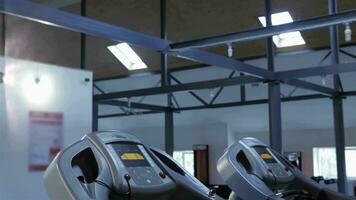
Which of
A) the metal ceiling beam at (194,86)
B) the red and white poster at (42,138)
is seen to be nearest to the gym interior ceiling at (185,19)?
the metal ceiling beam at (194,86)

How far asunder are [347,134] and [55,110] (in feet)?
28.0

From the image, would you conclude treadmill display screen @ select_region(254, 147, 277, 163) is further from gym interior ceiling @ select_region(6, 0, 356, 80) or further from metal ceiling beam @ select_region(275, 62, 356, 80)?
gym interior ceiling @ select_region(6, 0, 356, 80)

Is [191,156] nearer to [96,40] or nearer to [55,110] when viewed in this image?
[96,40]

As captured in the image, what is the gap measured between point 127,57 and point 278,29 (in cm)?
746

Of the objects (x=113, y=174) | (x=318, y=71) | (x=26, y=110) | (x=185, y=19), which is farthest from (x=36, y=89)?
(x=185, y=19)

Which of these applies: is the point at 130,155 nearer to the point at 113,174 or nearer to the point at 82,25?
the point at 113,174

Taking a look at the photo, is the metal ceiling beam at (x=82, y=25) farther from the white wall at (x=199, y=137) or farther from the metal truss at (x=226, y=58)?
the white wall at (x=199, y=137)

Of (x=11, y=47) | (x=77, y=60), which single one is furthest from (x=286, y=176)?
(x=77, y=60)

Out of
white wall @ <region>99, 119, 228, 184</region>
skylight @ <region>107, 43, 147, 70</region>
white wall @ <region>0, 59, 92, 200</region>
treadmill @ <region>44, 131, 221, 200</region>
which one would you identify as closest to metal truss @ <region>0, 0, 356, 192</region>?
white wall @ <region>0, 59, 92, 200</region>

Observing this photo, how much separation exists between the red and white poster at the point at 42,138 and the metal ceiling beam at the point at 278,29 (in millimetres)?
1217

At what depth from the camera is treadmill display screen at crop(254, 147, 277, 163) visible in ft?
12.5

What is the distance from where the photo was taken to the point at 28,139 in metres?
3.53

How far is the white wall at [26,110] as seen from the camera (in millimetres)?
3434

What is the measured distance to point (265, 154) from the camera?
12.8 feet
